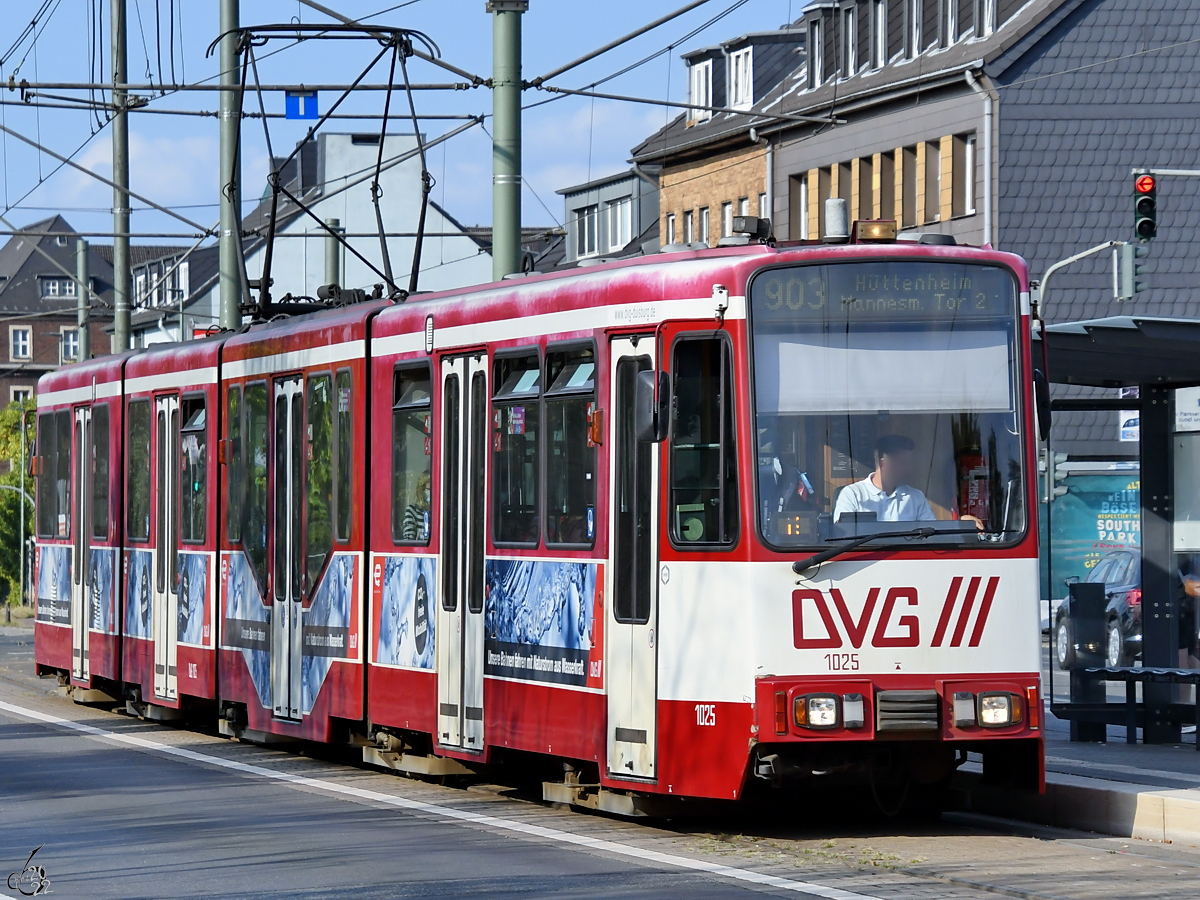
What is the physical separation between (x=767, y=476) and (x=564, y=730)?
203cm

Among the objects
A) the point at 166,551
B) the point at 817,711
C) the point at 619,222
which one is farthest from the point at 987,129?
the point at 817,711

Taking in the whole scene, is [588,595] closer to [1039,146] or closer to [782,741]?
[782,741]

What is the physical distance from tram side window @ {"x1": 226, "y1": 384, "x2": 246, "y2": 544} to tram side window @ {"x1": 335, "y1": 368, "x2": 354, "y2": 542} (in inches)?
86.3

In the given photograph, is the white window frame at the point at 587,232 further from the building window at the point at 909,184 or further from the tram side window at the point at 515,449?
the tram side window at the point at 515,449

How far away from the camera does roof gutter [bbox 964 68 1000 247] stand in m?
42.2

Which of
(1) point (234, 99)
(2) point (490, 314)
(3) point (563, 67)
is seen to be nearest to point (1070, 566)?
(1) point (234, 99)

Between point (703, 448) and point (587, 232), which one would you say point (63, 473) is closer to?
point (703, 448)

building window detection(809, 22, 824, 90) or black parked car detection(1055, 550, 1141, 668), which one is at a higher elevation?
building window detection(809, 22, 824, 90)

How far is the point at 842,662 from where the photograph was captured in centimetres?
1173

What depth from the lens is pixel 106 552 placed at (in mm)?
21859

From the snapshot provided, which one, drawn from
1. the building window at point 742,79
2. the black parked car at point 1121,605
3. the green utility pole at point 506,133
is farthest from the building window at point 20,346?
the green utility pole at point 506,133

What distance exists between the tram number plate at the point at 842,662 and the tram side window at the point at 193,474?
8.38m

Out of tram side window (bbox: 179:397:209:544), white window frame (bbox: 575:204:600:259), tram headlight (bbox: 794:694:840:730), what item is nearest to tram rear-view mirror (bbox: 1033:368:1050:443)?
tram headlight (bbox: 794:694:840:730)

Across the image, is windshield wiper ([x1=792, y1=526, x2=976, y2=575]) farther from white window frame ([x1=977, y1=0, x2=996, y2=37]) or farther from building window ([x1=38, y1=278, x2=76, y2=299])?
building window ([x1=38, y1=278, x2=76, y2=299])
